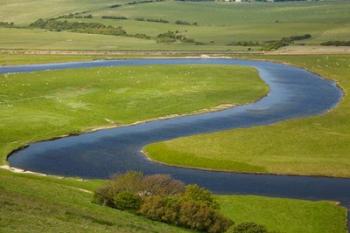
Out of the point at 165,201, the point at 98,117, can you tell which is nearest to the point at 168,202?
the point at 165,201

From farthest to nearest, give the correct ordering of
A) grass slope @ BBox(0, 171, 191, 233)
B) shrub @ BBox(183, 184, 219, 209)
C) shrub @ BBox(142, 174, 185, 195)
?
1. shrub @ BBox(142, 174, 185, 195)
2. shrub @ BBox(183, 184, 219, 209)
3. grass slope @ BBox(0, 171, 191, 233)

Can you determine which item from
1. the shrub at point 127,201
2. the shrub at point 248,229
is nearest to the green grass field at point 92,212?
the shrub at point 127,201

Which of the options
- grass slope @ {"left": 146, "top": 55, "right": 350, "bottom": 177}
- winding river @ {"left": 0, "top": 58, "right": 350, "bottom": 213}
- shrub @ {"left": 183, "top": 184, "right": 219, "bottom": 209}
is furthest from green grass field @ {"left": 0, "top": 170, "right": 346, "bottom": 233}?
grass slope @ {"left": 146, "top": 55, "right": 350, "bottom": 177}

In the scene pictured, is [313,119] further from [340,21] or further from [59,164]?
[340,21]

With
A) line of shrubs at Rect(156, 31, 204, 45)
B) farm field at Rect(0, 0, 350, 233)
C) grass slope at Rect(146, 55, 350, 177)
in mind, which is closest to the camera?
farm field at Rect(0, 0, 350, 233)

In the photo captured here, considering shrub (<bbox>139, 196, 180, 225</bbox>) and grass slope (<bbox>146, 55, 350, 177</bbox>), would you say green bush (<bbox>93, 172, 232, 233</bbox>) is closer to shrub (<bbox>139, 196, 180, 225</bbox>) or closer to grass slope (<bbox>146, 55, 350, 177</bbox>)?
shrub (<bbox>139, 196, 180, 225</bbox>)

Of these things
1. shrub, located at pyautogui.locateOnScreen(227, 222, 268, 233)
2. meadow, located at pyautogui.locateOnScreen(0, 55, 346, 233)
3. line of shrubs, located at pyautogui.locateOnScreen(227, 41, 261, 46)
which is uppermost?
shrub, located at pyautogui.locateOnScreen(227, 222, 268, 233)
